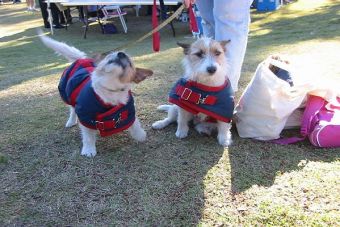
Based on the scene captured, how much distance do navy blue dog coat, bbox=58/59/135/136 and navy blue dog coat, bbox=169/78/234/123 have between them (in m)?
0.41

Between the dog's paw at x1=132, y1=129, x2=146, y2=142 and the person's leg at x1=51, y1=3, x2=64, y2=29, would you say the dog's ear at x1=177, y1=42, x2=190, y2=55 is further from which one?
the person's leg at x1=51, y1=3, x2=64, y2=29

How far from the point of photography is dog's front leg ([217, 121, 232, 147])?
2.83 m

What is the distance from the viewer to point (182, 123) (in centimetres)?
296

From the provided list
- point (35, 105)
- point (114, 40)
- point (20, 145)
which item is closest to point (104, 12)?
point (114, 40)

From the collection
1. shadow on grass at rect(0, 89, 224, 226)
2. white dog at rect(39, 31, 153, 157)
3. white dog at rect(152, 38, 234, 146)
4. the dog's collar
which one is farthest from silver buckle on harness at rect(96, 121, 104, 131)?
the dog's collar

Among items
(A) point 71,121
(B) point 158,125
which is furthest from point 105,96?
(A) point 71,121

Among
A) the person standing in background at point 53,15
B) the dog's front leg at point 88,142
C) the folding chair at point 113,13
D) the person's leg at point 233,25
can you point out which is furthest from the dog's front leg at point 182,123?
the person standing in background at point 53,15

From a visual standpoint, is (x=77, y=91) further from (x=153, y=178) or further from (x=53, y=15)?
(x=53, y=15)

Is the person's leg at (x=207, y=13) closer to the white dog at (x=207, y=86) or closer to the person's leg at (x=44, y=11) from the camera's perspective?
the white dog at (x=207, y=86)

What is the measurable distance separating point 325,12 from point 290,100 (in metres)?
7.01

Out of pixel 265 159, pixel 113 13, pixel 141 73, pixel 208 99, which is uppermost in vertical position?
pixel 141 73

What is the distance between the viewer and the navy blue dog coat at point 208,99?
8.87 ft

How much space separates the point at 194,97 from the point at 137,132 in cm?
54

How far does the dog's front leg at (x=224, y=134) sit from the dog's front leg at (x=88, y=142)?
3.11 ft
